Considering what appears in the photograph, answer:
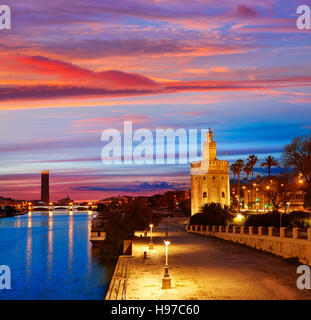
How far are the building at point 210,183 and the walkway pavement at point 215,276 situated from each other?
→ 3692 cm

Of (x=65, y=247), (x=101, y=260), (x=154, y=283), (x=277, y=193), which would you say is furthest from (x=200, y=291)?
(x=277, y=193)

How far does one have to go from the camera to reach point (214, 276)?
21984 millimetres

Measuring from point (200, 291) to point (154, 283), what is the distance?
2798 millimetres

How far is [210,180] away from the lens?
7050cm

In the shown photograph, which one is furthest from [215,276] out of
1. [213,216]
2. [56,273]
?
[213,216]

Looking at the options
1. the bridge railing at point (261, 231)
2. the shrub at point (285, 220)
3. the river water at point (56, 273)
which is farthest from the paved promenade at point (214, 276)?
the river water at point (56, 273)

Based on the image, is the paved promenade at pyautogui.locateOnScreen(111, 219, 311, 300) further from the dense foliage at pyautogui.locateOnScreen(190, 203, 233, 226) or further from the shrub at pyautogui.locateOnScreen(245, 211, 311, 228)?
the dense foliage at pyautogui.locateOnScreen(190, 203, 233, 226)

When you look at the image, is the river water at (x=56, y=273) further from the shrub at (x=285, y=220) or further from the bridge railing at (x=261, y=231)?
the shrub at (x=285, y=220)

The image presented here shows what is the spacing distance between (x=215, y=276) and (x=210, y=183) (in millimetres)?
48756

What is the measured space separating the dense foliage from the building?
655 cm

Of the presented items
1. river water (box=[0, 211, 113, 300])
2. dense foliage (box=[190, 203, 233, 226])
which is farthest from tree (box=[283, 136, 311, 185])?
river water (box=[0, 211, 113, 300])

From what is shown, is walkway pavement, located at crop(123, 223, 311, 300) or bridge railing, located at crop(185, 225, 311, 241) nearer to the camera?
walkway pavement, located at crop(123, 223, 311, 300)

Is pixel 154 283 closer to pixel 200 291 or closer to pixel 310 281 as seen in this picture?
pixel 200 291

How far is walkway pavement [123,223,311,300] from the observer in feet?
57.1
